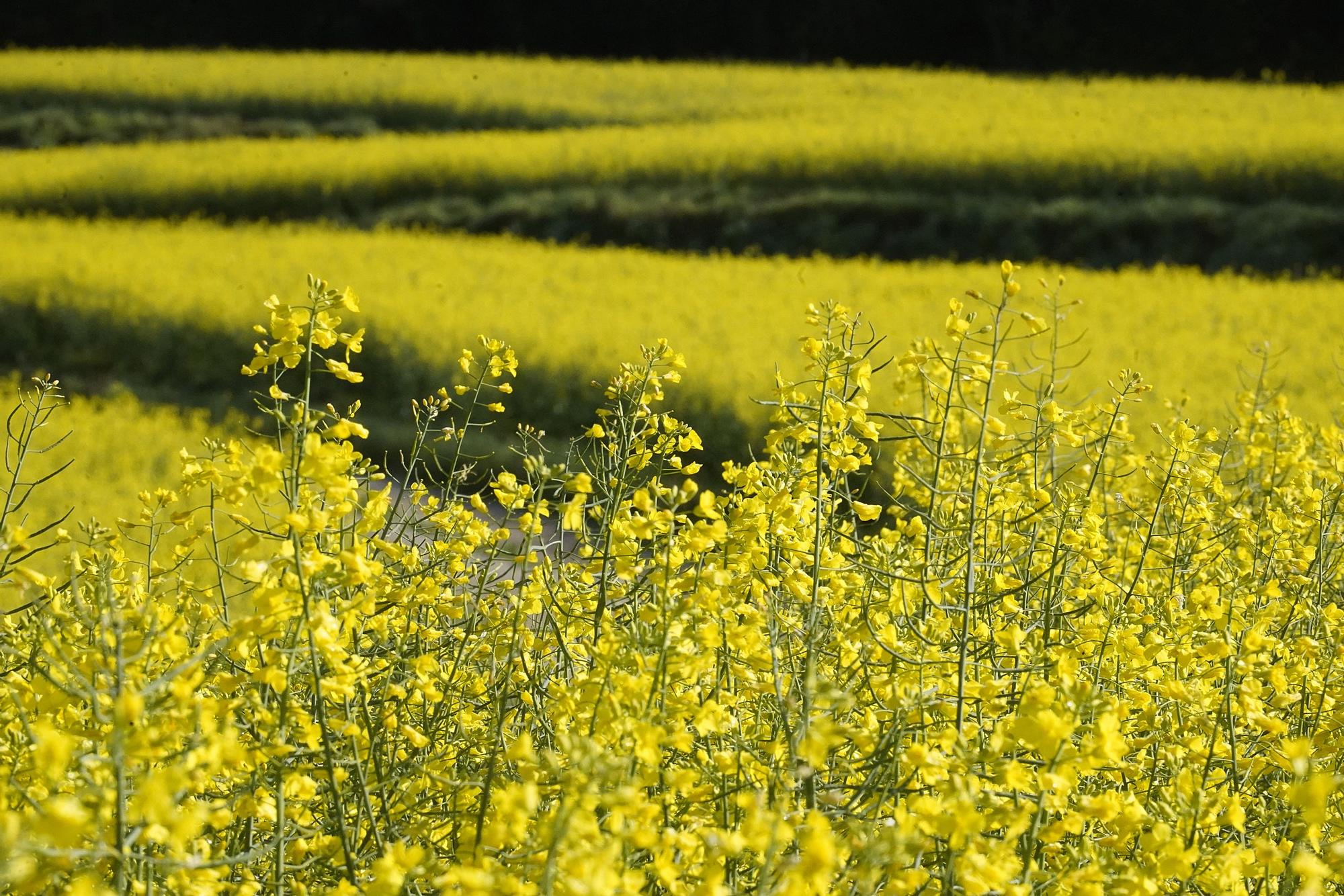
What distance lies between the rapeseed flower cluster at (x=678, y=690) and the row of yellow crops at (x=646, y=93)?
1578 cm

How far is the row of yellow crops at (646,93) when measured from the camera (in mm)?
18922

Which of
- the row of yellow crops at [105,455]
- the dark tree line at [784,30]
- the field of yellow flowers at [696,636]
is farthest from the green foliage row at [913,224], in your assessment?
the dark tree line at [784,30]

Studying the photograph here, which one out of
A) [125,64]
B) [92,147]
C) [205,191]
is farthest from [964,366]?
[125,64]

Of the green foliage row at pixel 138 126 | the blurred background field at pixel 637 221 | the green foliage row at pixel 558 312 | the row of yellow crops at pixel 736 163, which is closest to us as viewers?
the green foliage row at pixel 558 312

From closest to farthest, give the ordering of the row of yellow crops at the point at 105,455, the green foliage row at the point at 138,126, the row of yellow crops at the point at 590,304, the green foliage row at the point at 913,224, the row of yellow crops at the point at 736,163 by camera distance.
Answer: the row of yellow crops at the point at 105,455, the row of yellow crops at the point at 590,304, the green foliage row at the point at 913,224, the row of yellow crops at the point at 736,163, the green foliage row at the point at 138,126

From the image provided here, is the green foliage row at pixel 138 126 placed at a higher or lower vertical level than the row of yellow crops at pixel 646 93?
lower

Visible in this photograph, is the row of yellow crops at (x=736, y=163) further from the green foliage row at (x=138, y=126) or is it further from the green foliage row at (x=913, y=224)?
the green foliage row at (x=138, y=126)

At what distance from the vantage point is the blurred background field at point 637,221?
9.55m

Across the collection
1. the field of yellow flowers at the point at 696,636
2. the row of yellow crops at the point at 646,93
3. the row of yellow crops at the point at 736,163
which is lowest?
the field of yellow flowers at the point at 696,636

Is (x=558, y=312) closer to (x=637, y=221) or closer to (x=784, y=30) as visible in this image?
(x=637, y=221)

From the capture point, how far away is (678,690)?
1.98 meters

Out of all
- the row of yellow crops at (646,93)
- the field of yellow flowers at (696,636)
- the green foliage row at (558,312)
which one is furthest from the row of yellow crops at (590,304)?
the row of yellow crops at (646,93)

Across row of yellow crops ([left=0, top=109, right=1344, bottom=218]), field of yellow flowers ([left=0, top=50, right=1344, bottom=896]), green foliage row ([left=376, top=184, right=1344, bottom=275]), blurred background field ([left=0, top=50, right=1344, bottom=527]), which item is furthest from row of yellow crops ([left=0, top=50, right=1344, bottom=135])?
field of yellow flowers ([left=0, top=50, right=1344, bottom=896])

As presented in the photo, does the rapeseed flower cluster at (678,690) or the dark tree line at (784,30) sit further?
the dark tree line at (784,30)
